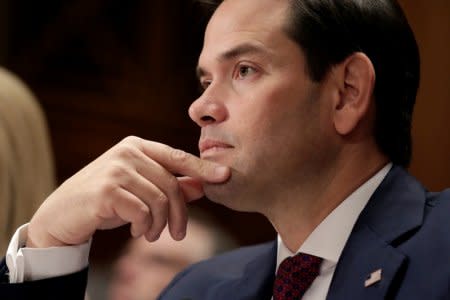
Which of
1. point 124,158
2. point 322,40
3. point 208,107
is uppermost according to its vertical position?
point 322,40

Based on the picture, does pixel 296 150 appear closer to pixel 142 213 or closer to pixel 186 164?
pixel 186 164

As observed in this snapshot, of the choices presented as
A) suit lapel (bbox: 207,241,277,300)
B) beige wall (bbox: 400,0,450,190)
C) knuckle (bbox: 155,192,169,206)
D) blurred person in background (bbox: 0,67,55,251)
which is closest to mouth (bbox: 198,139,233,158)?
knuckle (bbox: 155,192,169,206)

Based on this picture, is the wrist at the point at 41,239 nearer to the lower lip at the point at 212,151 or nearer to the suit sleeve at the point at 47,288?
the suit sleeve at the point at 47,288

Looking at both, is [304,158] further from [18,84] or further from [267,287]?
[18,84]

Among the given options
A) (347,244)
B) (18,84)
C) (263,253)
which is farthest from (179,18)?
(347,244)

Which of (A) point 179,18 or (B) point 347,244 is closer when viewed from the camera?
(B) point 347,244

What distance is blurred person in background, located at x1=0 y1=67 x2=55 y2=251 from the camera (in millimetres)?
2531

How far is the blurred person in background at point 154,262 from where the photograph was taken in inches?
120

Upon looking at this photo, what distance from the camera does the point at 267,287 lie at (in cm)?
212

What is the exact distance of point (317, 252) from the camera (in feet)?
6.44

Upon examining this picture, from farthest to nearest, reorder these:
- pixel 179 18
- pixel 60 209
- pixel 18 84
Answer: pixel 179 18
pixel 18 84
pixel 60 209

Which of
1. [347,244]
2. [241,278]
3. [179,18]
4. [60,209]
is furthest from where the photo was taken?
[179,18]

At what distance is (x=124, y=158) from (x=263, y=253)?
1.47 ft

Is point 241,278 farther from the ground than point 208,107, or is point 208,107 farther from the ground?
point 208,107
